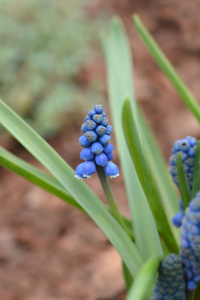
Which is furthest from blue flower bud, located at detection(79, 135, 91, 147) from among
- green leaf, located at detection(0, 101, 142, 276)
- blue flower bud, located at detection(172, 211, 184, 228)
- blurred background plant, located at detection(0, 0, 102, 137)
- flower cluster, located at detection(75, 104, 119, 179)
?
blurred background plant, located at detection(0, 0, 102, 137)

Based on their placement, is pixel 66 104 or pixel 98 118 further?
pixel 66 104

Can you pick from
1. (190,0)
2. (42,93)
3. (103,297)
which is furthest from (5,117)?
(190,0)

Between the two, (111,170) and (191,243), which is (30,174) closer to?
(111,170)

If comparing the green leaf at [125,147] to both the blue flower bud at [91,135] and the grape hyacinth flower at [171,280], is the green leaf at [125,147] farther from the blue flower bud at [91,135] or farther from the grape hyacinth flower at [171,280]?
the blue flower bud at [91,135]

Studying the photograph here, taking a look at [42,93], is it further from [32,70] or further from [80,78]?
[80,78]

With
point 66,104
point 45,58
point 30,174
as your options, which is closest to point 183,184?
point 30,174

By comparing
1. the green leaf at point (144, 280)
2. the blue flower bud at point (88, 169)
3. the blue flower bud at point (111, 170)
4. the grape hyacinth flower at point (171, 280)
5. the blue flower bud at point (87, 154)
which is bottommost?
the grape hyacinth flower at point (171, 280)

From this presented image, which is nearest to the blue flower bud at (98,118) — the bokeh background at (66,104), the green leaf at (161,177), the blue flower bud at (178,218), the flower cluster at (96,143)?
the flower cluster at (96,143)

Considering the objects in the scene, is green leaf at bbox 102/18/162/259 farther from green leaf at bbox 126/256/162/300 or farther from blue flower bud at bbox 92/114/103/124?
blue flower bud at bbox 92/114/103/124
